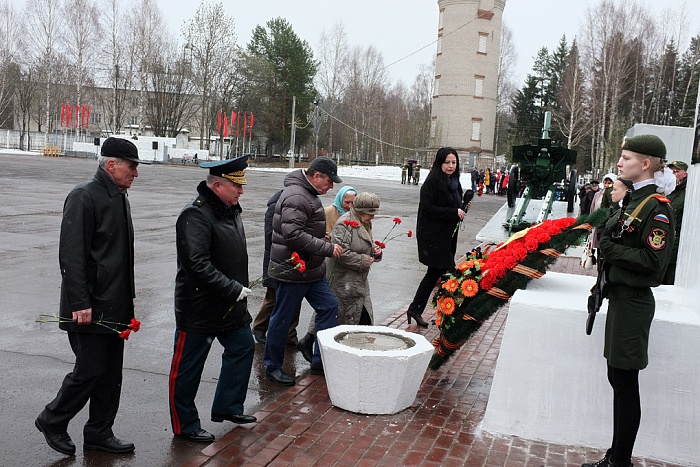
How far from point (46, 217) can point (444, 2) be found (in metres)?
49.2

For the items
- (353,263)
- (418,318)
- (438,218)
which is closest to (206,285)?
(353,263)

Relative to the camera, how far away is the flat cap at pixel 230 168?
4.14m

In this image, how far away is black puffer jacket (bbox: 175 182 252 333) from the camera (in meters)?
4.04

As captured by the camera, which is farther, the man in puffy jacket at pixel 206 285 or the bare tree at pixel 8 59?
the bare tree at pixel 8 59

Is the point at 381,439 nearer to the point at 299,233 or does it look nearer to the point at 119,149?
the point at 299,233

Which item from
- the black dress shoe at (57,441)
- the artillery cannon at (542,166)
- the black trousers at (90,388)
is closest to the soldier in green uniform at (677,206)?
the black trousers at (90,388)

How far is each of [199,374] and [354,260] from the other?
1.92 meters

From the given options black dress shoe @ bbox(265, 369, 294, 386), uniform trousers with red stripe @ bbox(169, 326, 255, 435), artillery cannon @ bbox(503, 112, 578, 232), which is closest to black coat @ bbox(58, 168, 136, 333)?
uniform trousers with red stripe @ bbox(169, 326, 255, 435)

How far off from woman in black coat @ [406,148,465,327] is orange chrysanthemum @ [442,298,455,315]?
1.92 metres

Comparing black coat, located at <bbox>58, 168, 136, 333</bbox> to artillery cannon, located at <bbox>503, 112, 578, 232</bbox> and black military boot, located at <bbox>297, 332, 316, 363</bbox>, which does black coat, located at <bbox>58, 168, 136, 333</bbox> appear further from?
artillery cannon, located at <bbox>503, 112, 578, 232</bbox>

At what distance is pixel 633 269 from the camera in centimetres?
356

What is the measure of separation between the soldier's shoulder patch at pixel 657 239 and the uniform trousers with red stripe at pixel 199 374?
2.57 meters

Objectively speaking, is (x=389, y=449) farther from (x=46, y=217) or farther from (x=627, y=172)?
(x=46, y=217)

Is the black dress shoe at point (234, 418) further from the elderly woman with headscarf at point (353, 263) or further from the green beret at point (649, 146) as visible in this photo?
the green beret at point (649, 146)
